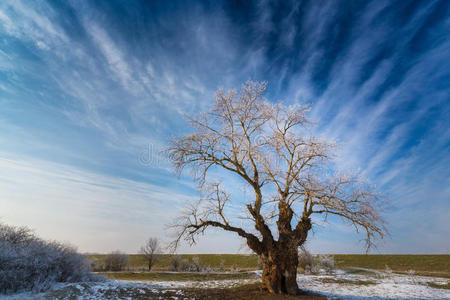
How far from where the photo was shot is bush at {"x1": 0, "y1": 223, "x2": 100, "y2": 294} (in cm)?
927

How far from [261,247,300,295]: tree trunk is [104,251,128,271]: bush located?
27510 mm

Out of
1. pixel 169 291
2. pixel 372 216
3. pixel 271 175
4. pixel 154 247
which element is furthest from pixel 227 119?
pixel 154 247

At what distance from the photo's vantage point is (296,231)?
12.4 metres

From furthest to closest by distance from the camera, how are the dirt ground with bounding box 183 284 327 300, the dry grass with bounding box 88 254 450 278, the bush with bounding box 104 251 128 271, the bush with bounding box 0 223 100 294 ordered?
the dry grass with bounding box 88 254 450 278 < the bush with bounding box 104 251 128 271 < the dirt ground with bounding box 183 284 327 300 < the bush with bounding box 0 223 100 294

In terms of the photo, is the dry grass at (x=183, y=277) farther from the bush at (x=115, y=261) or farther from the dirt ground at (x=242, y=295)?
the bush at (x=115, y=261)

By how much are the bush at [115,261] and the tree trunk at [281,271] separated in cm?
2751

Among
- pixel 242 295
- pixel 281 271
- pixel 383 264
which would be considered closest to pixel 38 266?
pixel 242 295

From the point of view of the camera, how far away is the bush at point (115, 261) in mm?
32094

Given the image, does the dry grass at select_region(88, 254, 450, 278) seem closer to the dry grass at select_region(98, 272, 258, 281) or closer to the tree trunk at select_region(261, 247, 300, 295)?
the dry grass at select_region(98, 272, 258, 281)

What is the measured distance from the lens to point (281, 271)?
11.7 meters

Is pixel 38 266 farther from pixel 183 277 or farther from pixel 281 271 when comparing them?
pixel 183 277

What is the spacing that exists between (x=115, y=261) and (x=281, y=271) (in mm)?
28838

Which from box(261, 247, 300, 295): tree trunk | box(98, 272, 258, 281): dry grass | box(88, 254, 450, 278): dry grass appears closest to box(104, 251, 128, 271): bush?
box(88, 254, 450, 278): dry grass

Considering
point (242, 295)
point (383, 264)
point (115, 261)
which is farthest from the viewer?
point (383, 264)
